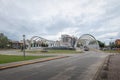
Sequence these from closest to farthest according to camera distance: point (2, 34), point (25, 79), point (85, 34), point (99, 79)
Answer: point (99, 79) → point (25, 79) → point (2, 34) → point (85, 34)

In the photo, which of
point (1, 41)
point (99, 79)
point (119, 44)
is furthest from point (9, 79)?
point (119, 44)

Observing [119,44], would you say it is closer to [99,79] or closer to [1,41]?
[1,41]

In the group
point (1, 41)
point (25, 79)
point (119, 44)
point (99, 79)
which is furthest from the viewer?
point (119, 44)

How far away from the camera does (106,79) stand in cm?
1197

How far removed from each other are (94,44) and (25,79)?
180 m

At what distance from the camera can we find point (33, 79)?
12.8 m

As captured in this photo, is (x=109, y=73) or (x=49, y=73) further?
(x=49, y=73)

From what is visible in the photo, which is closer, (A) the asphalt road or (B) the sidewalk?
(B) the sidewalk

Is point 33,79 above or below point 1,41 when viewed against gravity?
below

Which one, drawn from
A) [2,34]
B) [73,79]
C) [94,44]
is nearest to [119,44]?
[94,44]

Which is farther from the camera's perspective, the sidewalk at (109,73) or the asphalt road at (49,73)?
the asphalt road at (49,73)

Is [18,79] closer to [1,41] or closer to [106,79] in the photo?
[106,79]

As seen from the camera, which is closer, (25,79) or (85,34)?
(25,79)

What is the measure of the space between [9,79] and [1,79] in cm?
47
